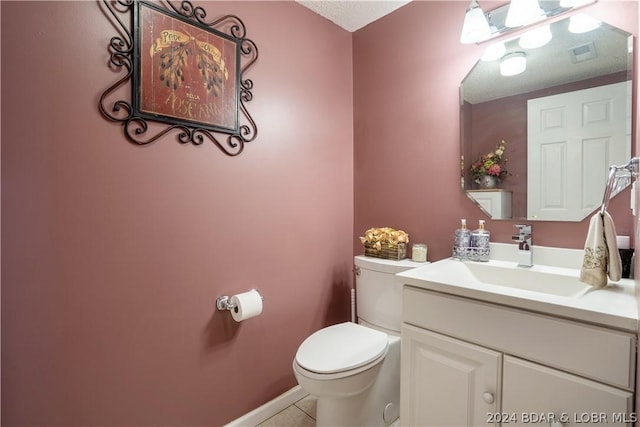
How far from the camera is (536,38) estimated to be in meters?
1.34

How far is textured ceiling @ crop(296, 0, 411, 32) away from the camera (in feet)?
5.69

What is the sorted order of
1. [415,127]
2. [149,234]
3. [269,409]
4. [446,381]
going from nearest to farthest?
[446,381]
[149,234]
[269,409]
[415,127]

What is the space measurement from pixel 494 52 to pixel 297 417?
210 centimetres

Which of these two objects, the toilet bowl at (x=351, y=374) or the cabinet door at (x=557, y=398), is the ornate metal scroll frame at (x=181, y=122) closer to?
the toilet bowl at (x=351, y=374)

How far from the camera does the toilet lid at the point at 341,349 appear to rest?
128 cm

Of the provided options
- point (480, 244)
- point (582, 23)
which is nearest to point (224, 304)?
point (480, 244)

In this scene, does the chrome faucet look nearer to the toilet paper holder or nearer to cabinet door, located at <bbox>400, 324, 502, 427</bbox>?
cabinet door, located at <bbox>400, 324, 502, 427</bbox>

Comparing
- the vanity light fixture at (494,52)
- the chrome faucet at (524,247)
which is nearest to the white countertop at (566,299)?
the chrome faucet at (524,247)

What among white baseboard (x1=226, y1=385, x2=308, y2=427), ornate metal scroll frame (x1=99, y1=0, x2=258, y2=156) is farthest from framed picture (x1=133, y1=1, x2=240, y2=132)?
white baseboard (x1=226, y1=385, x2=308, y2=427)

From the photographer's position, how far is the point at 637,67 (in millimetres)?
1129

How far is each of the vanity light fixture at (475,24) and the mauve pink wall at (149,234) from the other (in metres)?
0.79

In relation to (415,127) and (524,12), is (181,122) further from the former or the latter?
(524,12)

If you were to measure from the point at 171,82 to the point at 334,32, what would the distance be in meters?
1.15

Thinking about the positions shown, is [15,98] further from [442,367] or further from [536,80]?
[536,80]
